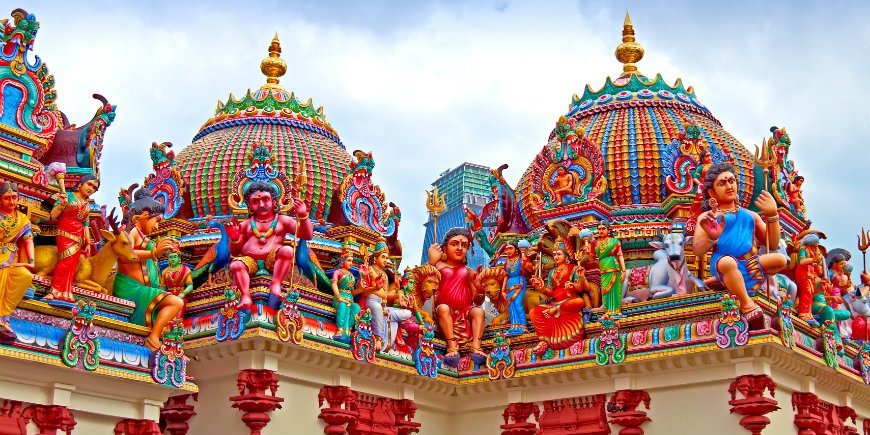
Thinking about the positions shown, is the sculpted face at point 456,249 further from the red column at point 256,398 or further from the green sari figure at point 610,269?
the red column at point 256,398

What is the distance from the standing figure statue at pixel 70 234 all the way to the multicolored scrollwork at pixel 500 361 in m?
8.77

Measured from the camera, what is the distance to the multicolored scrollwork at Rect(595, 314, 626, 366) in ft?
66.8

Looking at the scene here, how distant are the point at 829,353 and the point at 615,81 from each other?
10.6 m

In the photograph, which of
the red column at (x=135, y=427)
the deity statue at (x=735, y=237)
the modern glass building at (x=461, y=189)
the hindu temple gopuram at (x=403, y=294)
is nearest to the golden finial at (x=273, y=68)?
the hindu temple gopuram at (x=403, y=294)

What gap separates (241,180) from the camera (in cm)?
2305

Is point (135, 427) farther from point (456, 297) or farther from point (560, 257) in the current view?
point (560, 257)

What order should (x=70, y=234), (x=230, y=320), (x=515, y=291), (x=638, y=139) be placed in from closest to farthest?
(x=70, y=234) < (x=230, y=320) < (x=515, y=291) < (x=638, y=139)

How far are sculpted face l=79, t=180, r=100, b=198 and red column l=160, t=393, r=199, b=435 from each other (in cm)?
432

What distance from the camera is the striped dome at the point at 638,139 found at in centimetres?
→ 2561

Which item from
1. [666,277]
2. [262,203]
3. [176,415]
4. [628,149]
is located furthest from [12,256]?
[628,149]

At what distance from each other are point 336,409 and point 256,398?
1839 mm

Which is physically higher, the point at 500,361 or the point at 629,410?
the point at 500,361

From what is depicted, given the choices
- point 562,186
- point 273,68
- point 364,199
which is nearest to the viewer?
point 562,186

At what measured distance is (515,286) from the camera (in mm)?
22812
